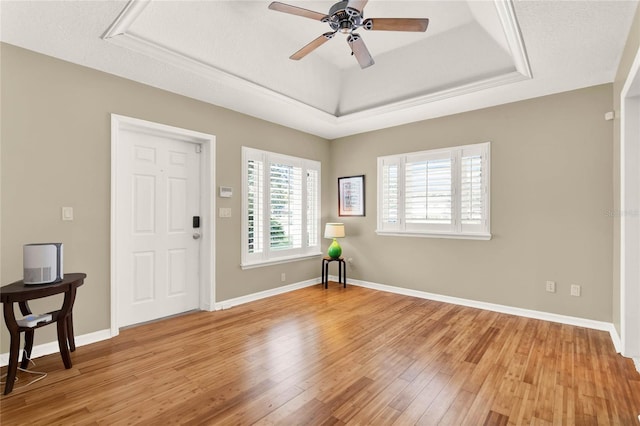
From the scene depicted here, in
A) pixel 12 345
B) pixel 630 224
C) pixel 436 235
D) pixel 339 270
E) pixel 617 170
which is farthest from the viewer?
pixel 339 270

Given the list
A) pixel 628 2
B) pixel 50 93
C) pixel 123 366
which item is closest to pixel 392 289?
pixel 123 366

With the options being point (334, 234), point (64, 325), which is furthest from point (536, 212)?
point (64, 325)

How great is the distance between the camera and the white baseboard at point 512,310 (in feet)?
11.0

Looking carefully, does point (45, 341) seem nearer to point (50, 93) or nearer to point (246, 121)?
point (50, 93)

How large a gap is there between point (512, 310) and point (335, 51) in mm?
3951

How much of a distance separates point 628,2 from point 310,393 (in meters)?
3.39

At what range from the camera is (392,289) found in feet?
16.3

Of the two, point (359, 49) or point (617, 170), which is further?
point (617, 170)

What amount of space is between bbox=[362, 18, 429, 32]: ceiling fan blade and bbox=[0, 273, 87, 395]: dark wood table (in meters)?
3.13

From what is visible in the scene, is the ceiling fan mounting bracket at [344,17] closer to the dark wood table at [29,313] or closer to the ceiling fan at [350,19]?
the ceiling fan at [350,19]

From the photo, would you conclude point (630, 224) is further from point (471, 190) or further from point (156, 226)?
point (156, 226)

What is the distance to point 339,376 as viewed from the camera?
94.6 inches

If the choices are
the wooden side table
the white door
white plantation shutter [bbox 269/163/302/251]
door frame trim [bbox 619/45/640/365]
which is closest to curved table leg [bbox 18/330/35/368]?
the white door

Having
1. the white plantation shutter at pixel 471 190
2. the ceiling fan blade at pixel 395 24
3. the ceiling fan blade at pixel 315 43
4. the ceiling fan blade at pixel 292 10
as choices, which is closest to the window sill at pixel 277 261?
the white plantation shutter at pixel 471 190
